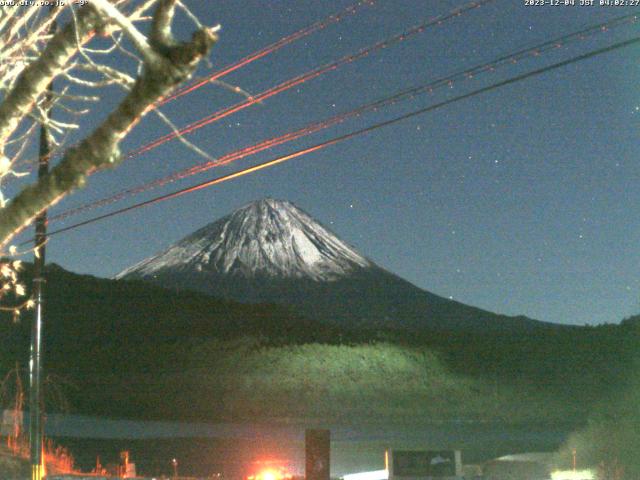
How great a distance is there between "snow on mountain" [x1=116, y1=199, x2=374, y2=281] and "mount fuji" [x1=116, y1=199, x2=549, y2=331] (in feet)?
0.63

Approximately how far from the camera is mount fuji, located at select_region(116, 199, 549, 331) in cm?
15650

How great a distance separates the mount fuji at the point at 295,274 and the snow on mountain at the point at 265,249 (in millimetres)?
191

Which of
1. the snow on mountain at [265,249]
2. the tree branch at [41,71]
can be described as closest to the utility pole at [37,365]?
the tree branch at [41,71]

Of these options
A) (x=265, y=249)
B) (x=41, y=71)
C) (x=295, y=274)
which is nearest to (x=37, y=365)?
(x=41, y=71)

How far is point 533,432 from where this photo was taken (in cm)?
4075

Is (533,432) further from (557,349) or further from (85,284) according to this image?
(85,284)

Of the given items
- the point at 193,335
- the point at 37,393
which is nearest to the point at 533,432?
the point at 37,393

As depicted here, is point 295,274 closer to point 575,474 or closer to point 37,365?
point 575,474

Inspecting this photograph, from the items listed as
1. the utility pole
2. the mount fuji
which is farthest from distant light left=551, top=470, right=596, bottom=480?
the mount fuji

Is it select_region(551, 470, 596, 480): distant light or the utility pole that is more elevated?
the utility pole

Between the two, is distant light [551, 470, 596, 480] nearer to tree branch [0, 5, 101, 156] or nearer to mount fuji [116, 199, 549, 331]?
tree branch [0, 5, 101, 156]

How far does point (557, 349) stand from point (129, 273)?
110717mm

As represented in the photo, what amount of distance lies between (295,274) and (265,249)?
39.1ft

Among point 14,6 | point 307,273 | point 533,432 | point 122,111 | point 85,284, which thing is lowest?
point 533,432
